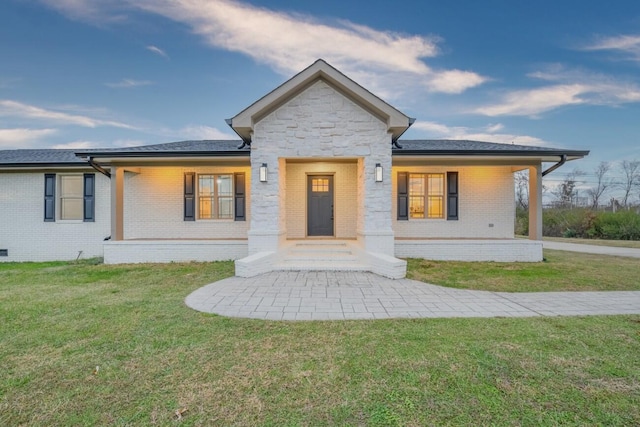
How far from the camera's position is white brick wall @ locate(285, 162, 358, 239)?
1091 cm

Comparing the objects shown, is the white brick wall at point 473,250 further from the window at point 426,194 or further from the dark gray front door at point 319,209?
the dark gray front door at point 319,209

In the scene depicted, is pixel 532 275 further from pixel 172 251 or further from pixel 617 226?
pixel 617 226

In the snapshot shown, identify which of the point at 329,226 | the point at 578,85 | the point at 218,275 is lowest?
the point at 218,275

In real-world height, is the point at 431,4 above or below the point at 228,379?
above

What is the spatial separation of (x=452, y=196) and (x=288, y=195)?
6264 millimetres

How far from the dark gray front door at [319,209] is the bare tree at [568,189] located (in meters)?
31.9

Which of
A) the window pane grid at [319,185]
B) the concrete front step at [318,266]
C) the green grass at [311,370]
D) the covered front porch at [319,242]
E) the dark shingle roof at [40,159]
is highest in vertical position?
the dark shingle roof at [40,159]

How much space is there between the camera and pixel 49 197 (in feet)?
35.3

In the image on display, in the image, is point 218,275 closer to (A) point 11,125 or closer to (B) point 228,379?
(B) point 228,379

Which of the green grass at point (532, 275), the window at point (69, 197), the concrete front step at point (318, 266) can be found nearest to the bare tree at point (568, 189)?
the green grass at point (532, 275)

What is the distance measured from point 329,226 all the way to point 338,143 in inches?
147

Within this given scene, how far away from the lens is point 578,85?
1623cm

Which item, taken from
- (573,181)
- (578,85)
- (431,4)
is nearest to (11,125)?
(431,4)

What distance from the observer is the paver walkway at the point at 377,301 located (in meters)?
4.61
